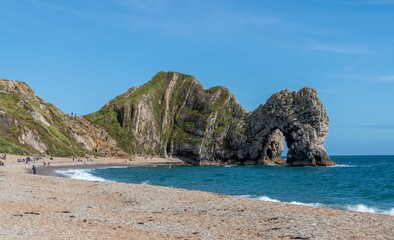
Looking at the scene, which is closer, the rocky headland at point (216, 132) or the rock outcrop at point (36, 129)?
the rock outcrop at point (36, 129)

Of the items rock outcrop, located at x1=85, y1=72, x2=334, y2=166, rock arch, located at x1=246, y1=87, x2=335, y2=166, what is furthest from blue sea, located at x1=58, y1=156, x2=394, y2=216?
rock outcrop, located at x1=85, y1=72, x2=334, y2=166

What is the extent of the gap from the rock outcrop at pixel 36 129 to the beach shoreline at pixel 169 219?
303 feet

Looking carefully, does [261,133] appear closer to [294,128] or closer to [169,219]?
[294,128]

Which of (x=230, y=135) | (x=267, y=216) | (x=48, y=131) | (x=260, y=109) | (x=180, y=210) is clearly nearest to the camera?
(x=267, y=216)

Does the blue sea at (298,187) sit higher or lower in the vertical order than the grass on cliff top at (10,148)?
lower

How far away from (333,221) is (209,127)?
16615 centimetres

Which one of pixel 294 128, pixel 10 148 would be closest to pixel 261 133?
pixel 294 128

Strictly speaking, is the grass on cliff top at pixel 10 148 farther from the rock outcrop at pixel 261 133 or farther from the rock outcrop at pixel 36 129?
the rock outcrop at pixel 261 133

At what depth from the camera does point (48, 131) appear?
138 meters

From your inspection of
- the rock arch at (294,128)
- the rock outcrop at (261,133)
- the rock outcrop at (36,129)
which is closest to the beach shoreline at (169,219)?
the rock outcrop at (36,129)

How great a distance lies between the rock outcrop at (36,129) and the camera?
409 feet

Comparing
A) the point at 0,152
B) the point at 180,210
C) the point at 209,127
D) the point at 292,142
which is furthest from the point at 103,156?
the point at 180,210

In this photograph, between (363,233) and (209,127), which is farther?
(209,127)

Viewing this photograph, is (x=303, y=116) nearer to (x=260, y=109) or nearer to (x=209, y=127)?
(x=260, y=109)
